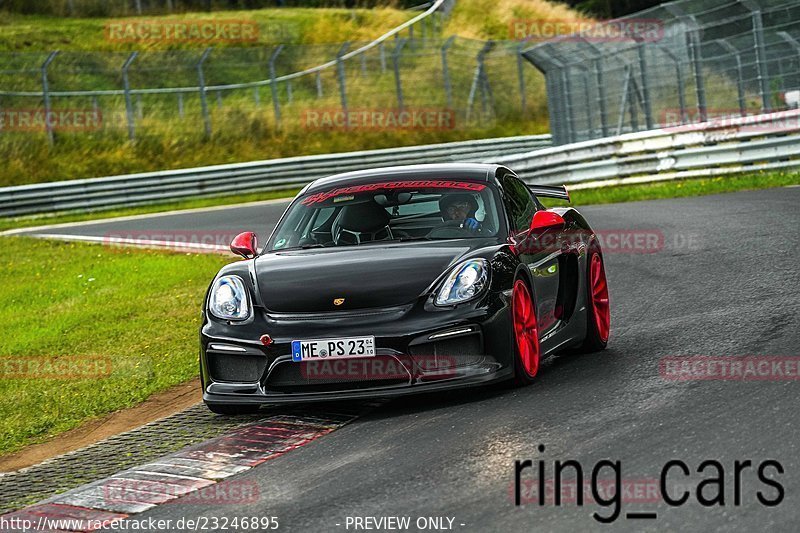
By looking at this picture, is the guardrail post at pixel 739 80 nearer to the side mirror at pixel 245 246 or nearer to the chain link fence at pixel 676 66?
the chain link fence at pixel 676 66

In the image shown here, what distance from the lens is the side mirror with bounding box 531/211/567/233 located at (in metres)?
7.91

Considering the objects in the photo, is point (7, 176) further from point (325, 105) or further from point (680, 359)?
point (680, 359)

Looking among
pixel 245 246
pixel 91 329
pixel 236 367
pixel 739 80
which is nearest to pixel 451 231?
pixel 245 246

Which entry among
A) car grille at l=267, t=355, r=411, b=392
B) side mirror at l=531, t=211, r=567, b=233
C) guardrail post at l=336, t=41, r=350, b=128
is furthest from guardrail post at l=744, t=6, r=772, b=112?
guardrail post at l=336, t=41, r=350, b=128

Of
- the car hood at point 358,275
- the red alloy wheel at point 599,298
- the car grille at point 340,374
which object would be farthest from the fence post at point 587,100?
the car grille at point 340,374

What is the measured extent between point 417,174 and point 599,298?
148 centimetres

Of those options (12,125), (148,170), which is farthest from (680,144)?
(12,125)

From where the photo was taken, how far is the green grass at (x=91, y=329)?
29.4 feet

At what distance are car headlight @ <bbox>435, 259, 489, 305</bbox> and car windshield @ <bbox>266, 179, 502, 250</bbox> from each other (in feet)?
2.21

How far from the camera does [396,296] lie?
23.3 ft

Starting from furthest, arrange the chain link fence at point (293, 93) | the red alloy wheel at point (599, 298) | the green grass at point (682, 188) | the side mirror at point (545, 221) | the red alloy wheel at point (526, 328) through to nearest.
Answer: the chain link fence at point (293, 93) → the green grass at point (682, 188) → the red alloy wheel at point (599, 298) → the side mirror at point (545, 221) → the red alloy wheel at point (526, 328)

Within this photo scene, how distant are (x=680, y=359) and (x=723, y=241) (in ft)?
17.9

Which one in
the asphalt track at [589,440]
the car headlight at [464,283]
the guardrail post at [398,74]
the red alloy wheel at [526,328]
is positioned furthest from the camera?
the guardrail post at [398,74]

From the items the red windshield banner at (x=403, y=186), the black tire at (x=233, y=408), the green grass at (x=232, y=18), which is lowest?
the black tire at (x=233, y=408)
